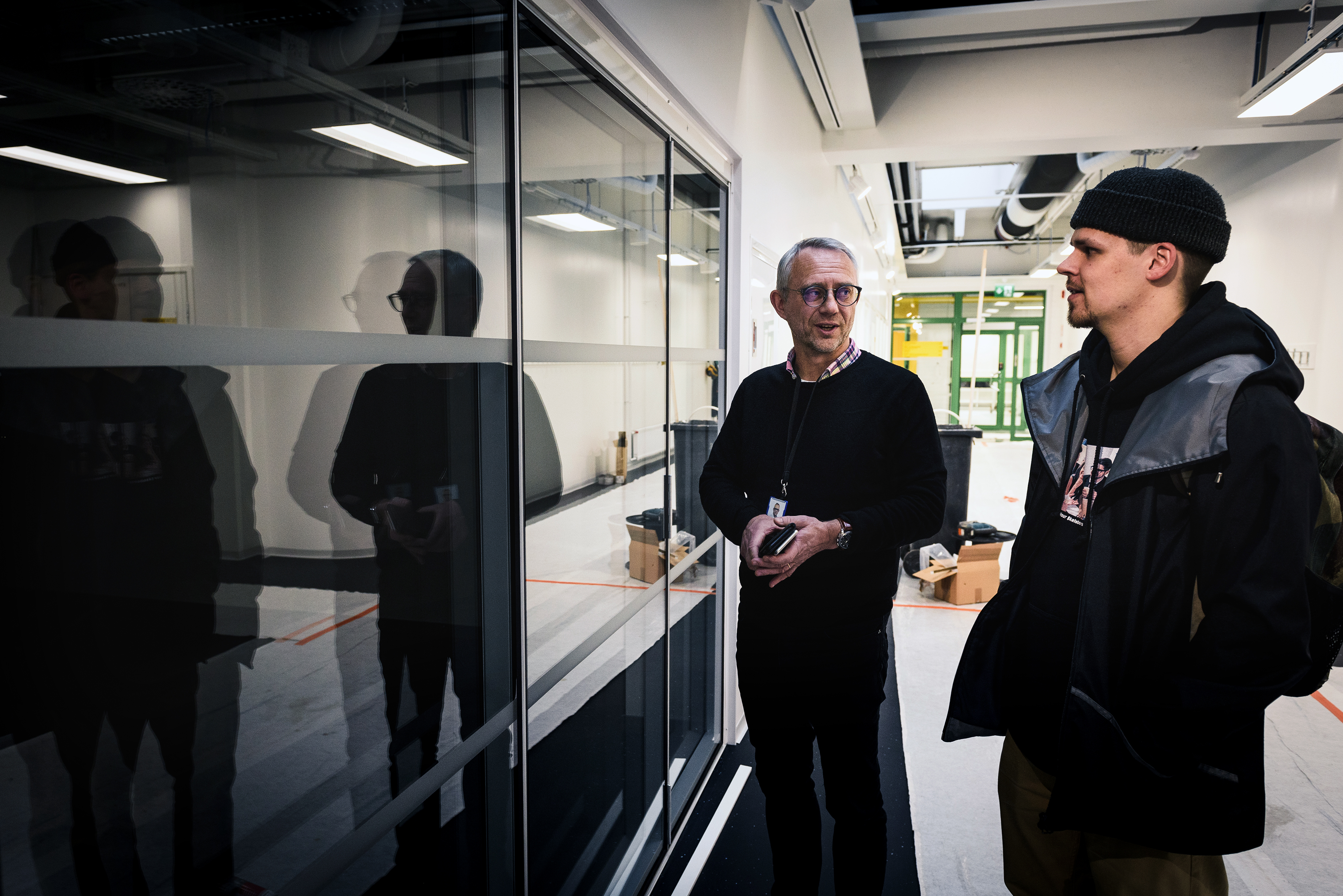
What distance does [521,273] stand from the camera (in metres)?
1.41

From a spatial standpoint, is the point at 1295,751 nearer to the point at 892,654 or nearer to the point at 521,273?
the point at 892,654

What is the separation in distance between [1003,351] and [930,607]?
1413cm

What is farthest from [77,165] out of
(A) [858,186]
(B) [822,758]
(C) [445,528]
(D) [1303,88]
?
(A) [858,186]

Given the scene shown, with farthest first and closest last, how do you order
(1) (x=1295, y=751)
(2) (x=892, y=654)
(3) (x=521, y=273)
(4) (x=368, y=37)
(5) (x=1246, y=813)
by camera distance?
(2) (x=892, y=654), (1) (x=1295, y=751), (3) (x=521, y=273), (5) (x=1246, y=813), (4) (x=368, y=37)

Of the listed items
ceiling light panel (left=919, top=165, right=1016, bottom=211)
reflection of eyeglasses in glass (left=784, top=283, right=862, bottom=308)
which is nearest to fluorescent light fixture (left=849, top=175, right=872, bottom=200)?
ceiling light panel (left=919, top=165, right=1016, bottom=211)

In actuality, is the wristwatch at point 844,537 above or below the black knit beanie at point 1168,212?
below

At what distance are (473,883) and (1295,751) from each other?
11.5ft

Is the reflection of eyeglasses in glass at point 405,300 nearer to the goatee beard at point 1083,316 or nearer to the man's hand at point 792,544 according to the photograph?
the man's hand at point 792,544

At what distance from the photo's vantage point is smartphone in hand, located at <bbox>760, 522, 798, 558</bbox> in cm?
169

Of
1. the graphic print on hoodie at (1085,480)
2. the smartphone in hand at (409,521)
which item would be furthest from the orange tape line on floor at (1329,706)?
the smartphone in hand at (409,521)

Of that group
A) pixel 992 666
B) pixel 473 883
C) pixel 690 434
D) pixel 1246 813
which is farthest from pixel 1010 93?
pixel 473 883

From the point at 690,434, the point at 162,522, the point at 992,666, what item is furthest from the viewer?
the point at 690,434

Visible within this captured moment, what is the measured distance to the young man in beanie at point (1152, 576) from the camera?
1.13m

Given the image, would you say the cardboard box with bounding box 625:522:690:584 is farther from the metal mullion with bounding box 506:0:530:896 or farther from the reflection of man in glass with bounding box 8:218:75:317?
the reflection of man in glass with bounding box 8:218:75:317
